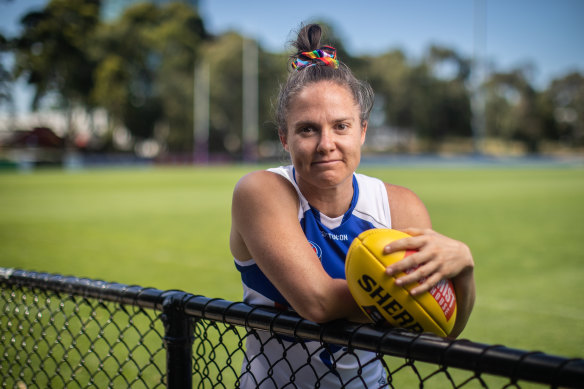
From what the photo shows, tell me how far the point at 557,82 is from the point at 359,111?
318 feet

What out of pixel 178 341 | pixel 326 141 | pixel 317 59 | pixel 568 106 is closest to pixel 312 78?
pixel 317 59

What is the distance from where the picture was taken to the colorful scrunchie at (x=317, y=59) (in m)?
2.01

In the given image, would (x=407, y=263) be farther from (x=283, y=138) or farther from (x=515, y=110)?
(x=515, y=110)

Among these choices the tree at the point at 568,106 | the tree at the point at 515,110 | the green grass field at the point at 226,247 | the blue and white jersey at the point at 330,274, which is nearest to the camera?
the blue and white jersey at the point at 330,274

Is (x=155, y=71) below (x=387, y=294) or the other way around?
the other way around

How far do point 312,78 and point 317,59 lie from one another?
15 cm

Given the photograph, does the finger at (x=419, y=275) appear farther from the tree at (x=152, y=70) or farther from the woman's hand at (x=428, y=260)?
the tree at (x=152, y=70)

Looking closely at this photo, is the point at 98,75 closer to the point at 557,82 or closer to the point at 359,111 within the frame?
the point at 359,111

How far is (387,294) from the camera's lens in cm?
146

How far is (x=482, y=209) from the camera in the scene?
14.9 m

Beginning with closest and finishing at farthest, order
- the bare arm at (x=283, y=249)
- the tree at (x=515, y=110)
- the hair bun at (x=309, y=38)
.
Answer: the bare arm at (x=283, y=249) → the hair bun at (x=309, y=38) → the tree at (x=515, y=110)

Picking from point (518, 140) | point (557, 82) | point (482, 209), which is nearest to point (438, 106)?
point (518, 140)

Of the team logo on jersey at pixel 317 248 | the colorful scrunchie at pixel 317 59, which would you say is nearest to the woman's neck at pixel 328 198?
the team logo on jersey at pixel 317 248

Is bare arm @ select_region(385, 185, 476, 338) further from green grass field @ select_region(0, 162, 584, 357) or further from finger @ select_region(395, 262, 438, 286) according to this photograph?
green grass field @ select_region(0, 162, 584, 357)
